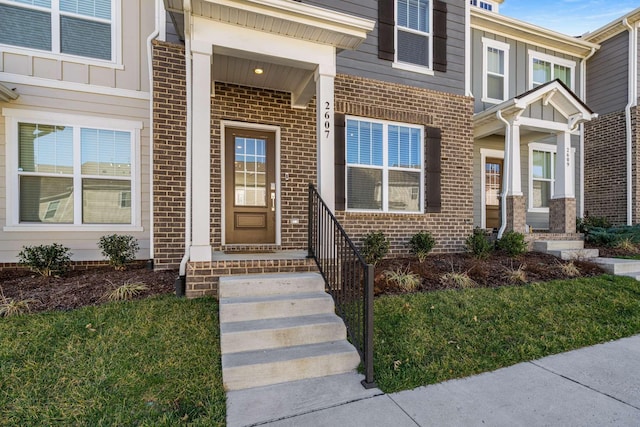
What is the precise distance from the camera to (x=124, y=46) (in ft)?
18.2

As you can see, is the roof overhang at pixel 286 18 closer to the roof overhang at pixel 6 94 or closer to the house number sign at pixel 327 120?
the house number sign at pixel 327 120

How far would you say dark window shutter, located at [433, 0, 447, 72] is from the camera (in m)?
6.71

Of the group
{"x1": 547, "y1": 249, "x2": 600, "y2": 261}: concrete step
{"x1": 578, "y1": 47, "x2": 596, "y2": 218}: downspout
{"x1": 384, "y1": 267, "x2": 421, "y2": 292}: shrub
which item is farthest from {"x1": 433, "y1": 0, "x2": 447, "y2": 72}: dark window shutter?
{"x1": 578, "y1": 47, "x2": 596, "y2": 218}: downspout

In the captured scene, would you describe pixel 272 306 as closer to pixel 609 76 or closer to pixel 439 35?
pixel 439 35

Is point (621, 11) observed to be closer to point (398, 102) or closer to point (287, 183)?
point (398, 102)

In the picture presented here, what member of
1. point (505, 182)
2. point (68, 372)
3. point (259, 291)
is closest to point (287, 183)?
point (259, 291)

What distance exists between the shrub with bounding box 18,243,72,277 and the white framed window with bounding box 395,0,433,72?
6.43m

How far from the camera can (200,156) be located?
3.76 m

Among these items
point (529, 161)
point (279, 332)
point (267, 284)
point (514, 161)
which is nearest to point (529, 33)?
point (529, 161)

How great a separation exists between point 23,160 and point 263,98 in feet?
12.5

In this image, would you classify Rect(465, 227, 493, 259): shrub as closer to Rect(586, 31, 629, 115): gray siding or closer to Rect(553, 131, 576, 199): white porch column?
Rect(553, 131, 576, 199): white porch column

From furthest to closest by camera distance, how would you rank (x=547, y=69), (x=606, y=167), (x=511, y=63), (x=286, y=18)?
1. (x=606, y=167)
2. (x=547, y=69)
3. (x=511, y=63)
4. (x=286, y=18)

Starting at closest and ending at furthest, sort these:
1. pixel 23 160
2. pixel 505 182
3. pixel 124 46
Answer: pixel 23 160
pixel 124 46
pixel 505 182

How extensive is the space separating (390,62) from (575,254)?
5.06 m
